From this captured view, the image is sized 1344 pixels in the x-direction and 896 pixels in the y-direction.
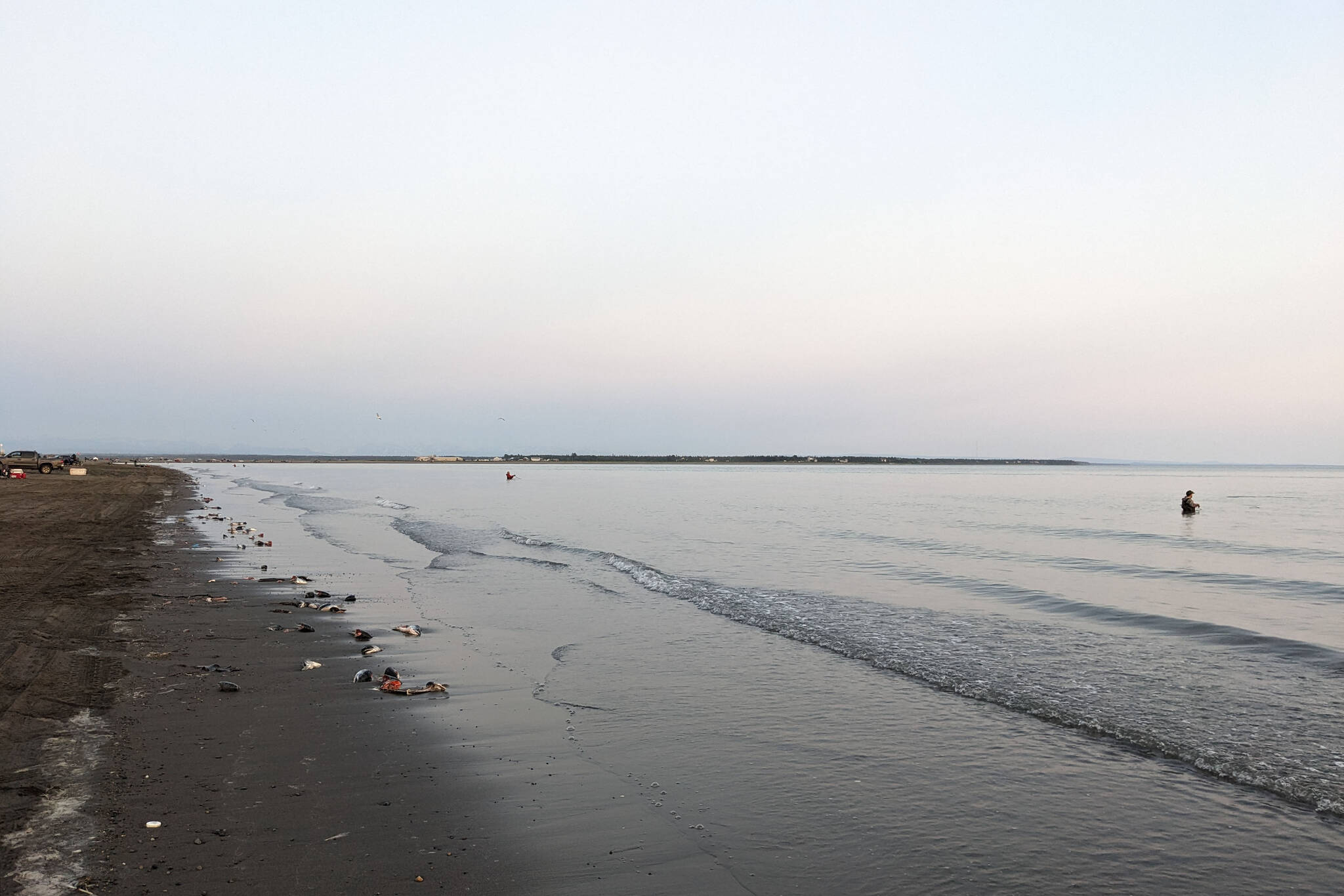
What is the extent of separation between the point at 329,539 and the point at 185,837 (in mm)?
25491

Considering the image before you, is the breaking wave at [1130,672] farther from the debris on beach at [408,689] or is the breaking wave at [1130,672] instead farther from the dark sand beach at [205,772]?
the dark sand beach at [205,772]

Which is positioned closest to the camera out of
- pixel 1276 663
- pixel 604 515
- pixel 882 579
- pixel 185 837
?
pixel 185 837

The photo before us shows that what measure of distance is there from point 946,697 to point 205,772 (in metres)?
8.33

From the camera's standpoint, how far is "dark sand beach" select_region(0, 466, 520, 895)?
17.1 ft

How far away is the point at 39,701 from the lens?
27.6 feet

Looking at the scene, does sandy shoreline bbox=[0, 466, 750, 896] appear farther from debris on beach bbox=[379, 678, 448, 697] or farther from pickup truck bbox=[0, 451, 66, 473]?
pickup truck bbox=[0, 451, 66, 473]

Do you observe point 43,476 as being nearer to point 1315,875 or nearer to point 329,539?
point 329,539

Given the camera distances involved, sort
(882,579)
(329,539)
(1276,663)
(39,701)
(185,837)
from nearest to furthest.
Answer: (185,837) < (39,701) < (1276,663) < (882,579) < (329,539)

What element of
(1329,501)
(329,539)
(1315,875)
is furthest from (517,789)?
(1329,501)

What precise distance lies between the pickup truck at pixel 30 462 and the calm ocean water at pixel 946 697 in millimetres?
65325

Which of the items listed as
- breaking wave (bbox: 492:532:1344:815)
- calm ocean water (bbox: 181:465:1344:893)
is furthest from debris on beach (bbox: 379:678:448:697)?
breaking wave (bbox: 492:532:1344:815)

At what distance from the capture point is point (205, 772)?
6.89 m

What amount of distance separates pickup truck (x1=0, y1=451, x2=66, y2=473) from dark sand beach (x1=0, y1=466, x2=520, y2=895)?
246ft

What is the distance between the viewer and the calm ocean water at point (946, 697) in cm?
614
